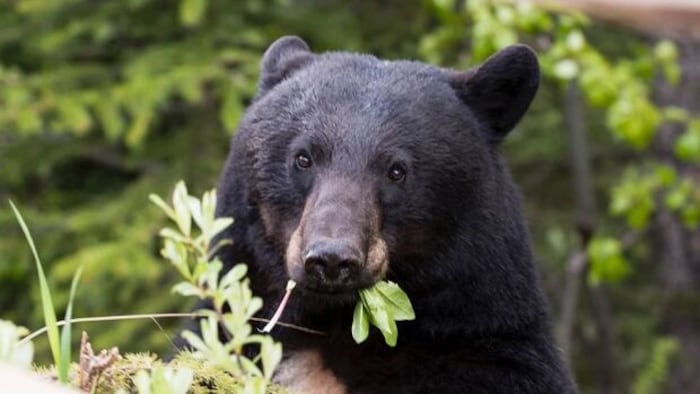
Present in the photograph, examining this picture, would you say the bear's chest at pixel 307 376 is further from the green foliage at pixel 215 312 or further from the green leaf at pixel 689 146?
the green leaf at pixel 689 146

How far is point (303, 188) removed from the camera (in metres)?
4.37

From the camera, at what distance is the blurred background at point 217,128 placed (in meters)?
8.02

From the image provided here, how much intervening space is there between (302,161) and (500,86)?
75cm

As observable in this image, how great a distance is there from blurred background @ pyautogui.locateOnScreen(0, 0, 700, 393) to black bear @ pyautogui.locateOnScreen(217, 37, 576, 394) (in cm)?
240

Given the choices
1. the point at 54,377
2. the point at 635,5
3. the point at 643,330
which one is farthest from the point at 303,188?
the point at 643,330

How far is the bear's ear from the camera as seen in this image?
15.3 feet

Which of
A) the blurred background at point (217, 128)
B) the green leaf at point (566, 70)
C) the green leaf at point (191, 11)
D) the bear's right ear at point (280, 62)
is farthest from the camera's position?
the blurred background at point (217, 128)

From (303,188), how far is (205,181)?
4.38 m

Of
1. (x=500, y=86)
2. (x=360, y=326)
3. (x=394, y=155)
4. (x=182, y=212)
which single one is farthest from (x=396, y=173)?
(x=182, y=212)

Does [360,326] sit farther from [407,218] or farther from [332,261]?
[407,218]

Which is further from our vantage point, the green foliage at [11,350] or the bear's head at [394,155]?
the bear's head at [394,155]

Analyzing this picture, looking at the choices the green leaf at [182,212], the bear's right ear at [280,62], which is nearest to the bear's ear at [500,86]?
the bear's right ear at [280,62]

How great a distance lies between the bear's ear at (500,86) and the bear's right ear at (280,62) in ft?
1.77

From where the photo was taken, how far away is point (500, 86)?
4.70 metres
